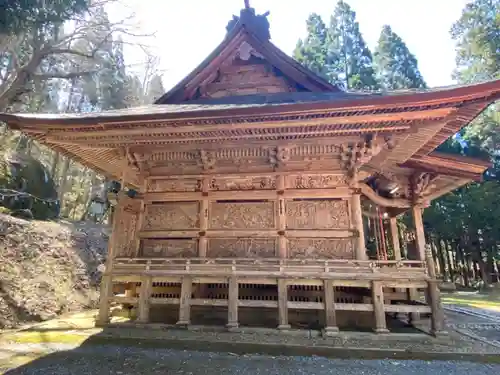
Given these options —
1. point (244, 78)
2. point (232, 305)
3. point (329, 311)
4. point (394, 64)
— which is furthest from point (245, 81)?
point (394, 64)

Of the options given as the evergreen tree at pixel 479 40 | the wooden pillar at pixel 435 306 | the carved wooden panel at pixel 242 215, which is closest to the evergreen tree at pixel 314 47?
the evergreen tree at pixel 479 40

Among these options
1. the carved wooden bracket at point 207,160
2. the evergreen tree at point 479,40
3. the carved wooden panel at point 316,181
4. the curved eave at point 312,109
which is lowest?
the carved wooden panel at point 316,181

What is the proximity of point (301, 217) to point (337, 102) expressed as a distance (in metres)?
2.92

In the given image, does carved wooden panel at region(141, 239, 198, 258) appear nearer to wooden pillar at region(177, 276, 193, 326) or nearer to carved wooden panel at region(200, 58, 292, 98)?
wooden pillar at region(177, 276, 193, 326)

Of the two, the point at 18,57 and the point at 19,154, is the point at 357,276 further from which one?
the point at 19,154

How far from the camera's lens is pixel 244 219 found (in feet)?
24.9

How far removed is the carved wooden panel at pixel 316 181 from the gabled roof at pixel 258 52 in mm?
2559

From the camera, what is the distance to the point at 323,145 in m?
7.31

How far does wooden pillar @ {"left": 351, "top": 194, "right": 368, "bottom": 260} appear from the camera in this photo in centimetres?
694

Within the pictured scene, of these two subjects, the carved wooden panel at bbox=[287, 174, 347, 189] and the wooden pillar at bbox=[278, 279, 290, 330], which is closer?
the wooden pillar at bbox=[278, 279, 290, 330]

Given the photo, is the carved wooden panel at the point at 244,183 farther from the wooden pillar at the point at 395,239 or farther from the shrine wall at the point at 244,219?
the wooden pillar at the point at 395,239

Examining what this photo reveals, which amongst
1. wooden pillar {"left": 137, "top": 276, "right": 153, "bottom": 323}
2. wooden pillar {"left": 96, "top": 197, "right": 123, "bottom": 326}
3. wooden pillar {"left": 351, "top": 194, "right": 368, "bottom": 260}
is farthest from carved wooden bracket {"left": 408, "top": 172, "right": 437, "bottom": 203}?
wooden pillar {"left": 96, "top": 197, "right": 123, "bottom": 326}

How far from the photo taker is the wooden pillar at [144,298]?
6.56 meters

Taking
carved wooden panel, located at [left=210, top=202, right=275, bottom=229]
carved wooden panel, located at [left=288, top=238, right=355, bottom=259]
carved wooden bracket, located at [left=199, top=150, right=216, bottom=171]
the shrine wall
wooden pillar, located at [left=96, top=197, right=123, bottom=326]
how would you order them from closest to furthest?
wooden pillar, located at [left=96, top=197, right=123, bottom=326]
carved wooden panel, located at [left=288, top=238, right=355, bottom=259]
the shrine wall
carved wooden panel, located at [left=210, top=202, right=275, bottom=229]
carved wooden bracket, located at [left=199, top=150, right=216, bottom=171]
